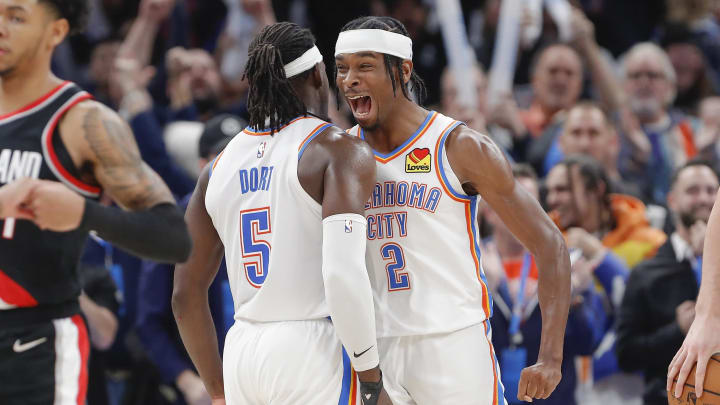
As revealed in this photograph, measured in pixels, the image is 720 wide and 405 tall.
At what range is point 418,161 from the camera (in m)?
4.16

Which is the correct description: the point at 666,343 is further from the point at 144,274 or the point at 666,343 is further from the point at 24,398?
the point at 24,398

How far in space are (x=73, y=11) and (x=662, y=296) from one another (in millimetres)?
3911

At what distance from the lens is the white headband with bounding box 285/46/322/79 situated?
13.5 feet

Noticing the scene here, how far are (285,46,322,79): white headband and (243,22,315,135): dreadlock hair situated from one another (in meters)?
0.01

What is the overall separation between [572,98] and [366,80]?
4800mm

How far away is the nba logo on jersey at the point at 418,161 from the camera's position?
4.14 metres

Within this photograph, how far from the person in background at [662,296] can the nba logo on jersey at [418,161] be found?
231 cm

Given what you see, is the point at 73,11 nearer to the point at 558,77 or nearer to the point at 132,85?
the point at 132,85

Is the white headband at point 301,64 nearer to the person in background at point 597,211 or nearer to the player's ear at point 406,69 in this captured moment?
the player's ear at point 406,69

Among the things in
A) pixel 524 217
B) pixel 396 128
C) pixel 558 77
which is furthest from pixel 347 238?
pixel 558 77

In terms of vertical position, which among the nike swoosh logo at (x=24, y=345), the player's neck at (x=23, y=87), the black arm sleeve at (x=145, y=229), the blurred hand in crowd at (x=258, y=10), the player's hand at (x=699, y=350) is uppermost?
the blurred hand in crowd at (x=258, y=10)

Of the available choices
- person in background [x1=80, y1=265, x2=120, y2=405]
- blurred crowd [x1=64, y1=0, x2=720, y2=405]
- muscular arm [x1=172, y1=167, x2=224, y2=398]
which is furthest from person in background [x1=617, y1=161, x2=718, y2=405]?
person in background [x1=80, y1=265, x2=120, y2=405]

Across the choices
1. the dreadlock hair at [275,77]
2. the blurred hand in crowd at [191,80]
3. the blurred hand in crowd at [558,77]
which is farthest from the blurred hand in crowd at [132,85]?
the dreadlock hair at [275,77]

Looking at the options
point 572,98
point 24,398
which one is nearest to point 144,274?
point 24,398
